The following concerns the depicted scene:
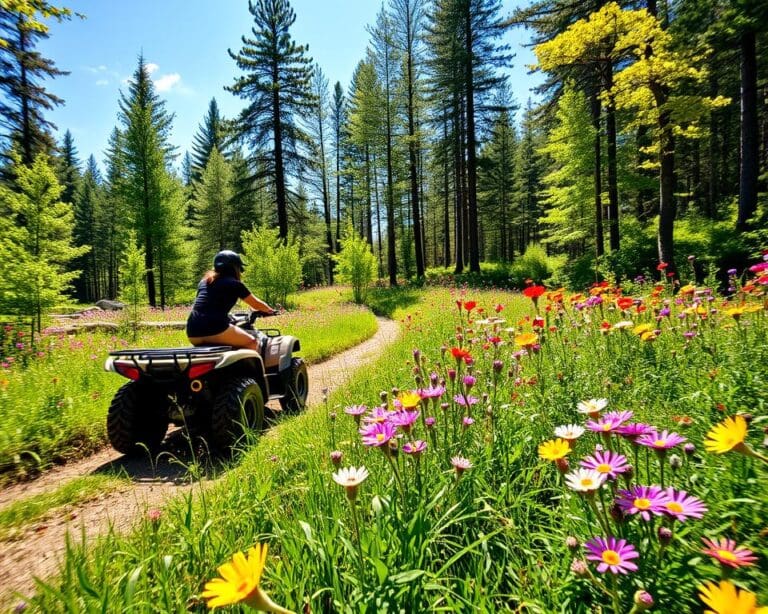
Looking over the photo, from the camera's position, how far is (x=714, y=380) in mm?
2275

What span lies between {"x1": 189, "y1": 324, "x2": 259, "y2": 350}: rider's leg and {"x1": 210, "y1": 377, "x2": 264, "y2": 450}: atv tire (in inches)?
23.6

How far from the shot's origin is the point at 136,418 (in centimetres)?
363

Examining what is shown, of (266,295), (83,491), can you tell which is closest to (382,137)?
(266,295)

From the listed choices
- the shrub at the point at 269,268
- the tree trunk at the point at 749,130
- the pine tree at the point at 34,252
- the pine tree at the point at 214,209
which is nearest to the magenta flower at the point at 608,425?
the pine tree at the point at 34,252

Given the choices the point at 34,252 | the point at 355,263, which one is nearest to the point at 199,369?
the point at 34,252

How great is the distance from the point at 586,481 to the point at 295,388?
4434mm

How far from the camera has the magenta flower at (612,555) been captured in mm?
769

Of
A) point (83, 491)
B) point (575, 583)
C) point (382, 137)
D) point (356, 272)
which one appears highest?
point (382, 137)

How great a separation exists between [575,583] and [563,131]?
19077mm

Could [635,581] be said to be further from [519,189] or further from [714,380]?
[519,189]

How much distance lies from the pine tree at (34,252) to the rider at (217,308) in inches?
242

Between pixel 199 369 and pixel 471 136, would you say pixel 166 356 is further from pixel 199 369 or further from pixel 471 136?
pixel 471 136

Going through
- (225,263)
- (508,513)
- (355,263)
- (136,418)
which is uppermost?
(355,263)

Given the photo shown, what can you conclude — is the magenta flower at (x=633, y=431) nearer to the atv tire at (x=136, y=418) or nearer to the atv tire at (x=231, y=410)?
the atv tire at (x=231, y=410)
